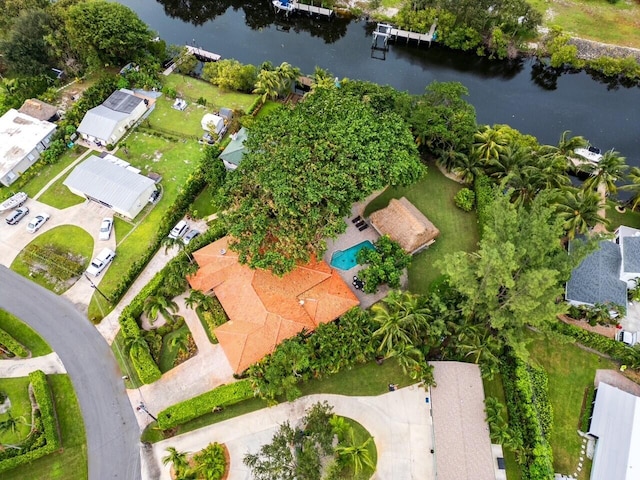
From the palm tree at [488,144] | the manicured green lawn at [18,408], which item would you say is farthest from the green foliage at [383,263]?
the manicured green lawn at [18,408]

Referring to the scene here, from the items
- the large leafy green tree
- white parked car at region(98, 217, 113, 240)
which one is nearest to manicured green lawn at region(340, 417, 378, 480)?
white parked car at region(98, 217, 113, 240)

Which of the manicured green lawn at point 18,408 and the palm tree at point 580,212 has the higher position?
the palm tree at point 580,212

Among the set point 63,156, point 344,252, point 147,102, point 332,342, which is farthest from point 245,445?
point 147,102

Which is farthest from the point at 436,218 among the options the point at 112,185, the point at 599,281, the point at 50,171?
the point at 50,171

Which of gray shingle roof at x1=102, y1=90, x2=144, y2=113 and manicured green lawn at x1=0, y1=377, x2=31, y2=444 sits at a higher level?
gray shingle roof at x1=102, y1=90, x2=144, y2=113

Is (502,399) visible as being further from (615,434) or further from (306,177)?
(306,177)

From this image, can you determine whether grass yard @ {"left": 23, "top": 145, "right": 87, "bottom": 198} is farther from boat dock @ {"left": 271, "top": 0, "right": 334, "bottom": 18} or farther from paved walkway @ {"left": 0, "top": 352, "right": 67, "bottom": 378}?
boat dock @ {"left": 271, "top": 0, "right": 334, "bottom": 18}

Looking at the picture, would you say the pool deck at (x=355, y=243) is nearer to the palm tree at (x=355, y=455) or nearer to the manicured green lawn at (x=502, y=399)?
the manicured green lawn at (x=502, y=399)
